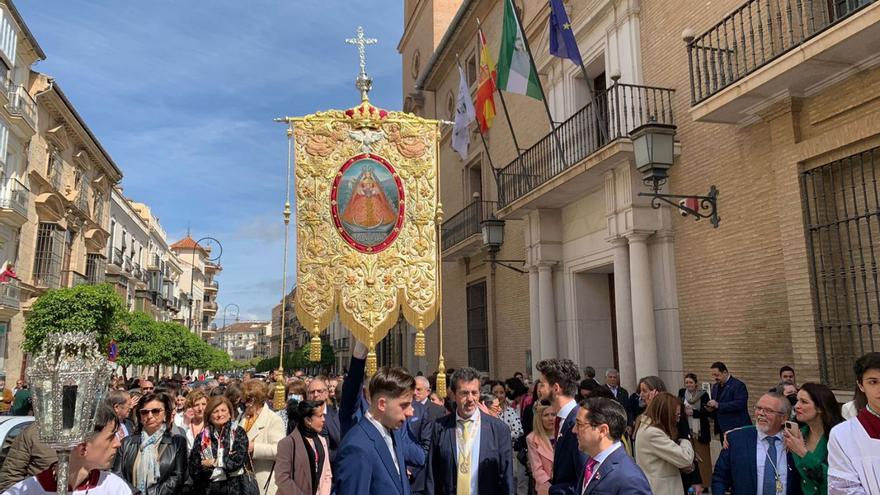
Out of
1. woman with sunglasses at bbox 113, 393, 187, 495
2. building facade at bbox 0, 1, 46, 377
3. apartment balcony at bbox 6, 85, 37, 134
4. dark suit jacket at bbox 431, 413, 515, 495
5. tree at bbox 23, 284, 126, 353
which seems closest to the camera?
dark suit jacket at bbox 431, 413, 515, 495

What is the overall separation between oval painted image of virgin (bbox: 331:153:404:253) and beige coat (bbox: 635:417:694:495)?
3147mm

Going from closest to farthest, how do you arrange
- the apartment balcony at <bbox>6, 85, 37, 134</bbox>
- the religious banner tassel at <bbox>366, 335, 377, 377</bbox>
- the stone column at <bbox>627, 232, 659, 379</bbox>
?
the religious banner tassel at <bbox>366, 335, 377, 377</bbox>, the stone column at <bbox>627, 232, 659, 379</bbox>, the apartment balcony at <bbox>6, 85, 37, 134</bbox>

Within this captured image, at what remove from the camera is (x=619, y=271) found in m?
9.95

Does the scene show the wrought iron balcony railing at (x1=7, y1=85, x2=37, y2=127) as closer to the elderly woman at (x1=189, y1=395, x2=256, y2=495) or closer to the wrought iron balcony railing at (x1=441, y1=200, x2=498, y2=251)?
the wrought iron balcony railing at (x1=441, y1=200, x2=498, y2=251)

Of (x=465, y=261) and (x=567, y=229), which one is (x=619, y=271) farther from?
(x=465, y=261)

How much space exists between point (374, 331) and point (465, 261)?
11.7 m

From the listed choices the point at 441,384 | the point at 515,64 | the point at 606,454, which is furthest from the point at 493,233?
the point at 606,454

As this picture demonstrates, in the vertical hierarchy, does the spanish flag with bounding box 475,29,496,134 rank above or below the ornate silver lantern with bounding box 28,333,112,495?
above

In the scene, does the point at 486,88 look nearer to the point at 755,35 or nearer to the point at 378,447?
the point at 755,35

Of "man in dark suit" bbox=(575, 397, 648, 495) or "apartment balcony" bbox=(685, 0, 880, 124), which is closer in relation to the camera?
"man in dark suit" bbox=(575, 397, 648, 495)

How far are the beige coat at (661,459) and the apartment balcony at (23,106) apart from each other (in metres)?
21.8

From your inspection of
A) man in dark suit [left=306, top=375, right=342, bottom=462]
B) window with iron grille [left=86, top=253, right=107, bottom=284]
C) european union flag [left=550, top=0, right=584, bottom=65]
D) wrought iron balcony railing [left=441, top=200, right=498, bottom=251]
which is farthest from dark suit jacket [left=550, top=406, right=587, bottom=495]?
window with iron grille [left=86, top=253, right=107, bottom=284]

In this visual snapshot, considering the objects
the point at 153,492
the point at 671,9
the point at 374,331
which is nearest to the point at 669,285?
the point at 671,9

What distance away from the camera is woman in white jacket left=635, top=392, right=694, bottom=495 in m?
4.40
